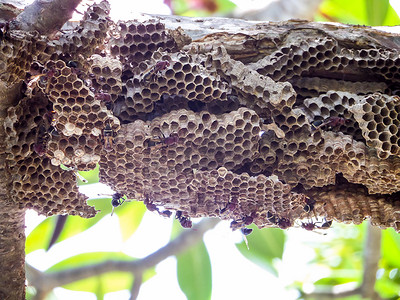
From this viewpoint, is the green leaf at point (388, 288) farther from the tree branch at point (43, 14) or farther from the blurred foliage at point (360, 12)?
the tree branch at point (43, 14)

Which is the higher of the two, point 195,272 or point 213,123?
point 213,123

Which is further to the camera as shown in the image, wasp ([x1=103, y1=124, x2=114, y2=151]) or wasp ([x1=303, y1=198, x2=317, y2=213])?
wasp ([x1=303, y1=198, x2=317, y2=213])

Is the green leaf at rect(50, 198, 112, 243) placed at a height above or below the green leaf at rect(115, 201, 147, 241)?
below

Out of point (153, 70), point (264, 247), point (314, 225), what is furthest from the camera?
point (264, 247)

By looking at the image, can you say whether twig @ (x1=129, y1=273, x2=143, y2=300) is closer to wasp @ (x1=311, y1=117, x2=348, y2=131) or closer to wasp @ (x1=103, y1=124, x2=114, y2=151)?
wasp @ (x1=103, y1=124, x2=114, y2=151)

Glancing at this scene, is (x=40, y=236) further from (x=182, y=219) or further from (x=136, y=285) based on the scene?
(x=182, y=219)

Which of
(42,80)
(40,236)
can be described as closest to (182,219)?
(42,80)

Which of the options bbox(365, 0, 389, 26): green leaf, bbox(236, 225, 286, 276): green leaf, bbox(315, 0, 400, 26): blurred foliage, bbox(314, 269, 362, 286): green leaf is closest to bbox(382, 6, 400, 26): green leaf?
bbox(315, 0, 400, 26): blurred foliage

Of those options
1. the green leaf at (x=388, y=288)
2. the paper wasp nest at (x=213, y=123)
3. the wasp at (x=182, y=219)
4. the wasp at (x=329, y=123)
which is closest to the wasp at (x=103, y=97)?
the paper wasp nest at (x=213, y=123)

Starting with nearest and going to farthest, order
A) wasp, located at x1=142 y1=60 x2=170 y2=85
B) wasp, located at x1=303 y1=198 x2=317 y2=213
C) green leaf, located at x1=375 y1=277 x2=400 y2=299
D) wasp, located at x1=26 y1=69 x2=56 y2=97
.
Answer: wasp, located at x1=26 y1=69 x2=56 y2=97 < wasp, located at x1=142 y1=60 x2=170 y2=85 < wasp, located at x1=303 y1=198 x2=317 y2=213 < green leaf, located at x1=375 y1=277 x2=400 y2=299
